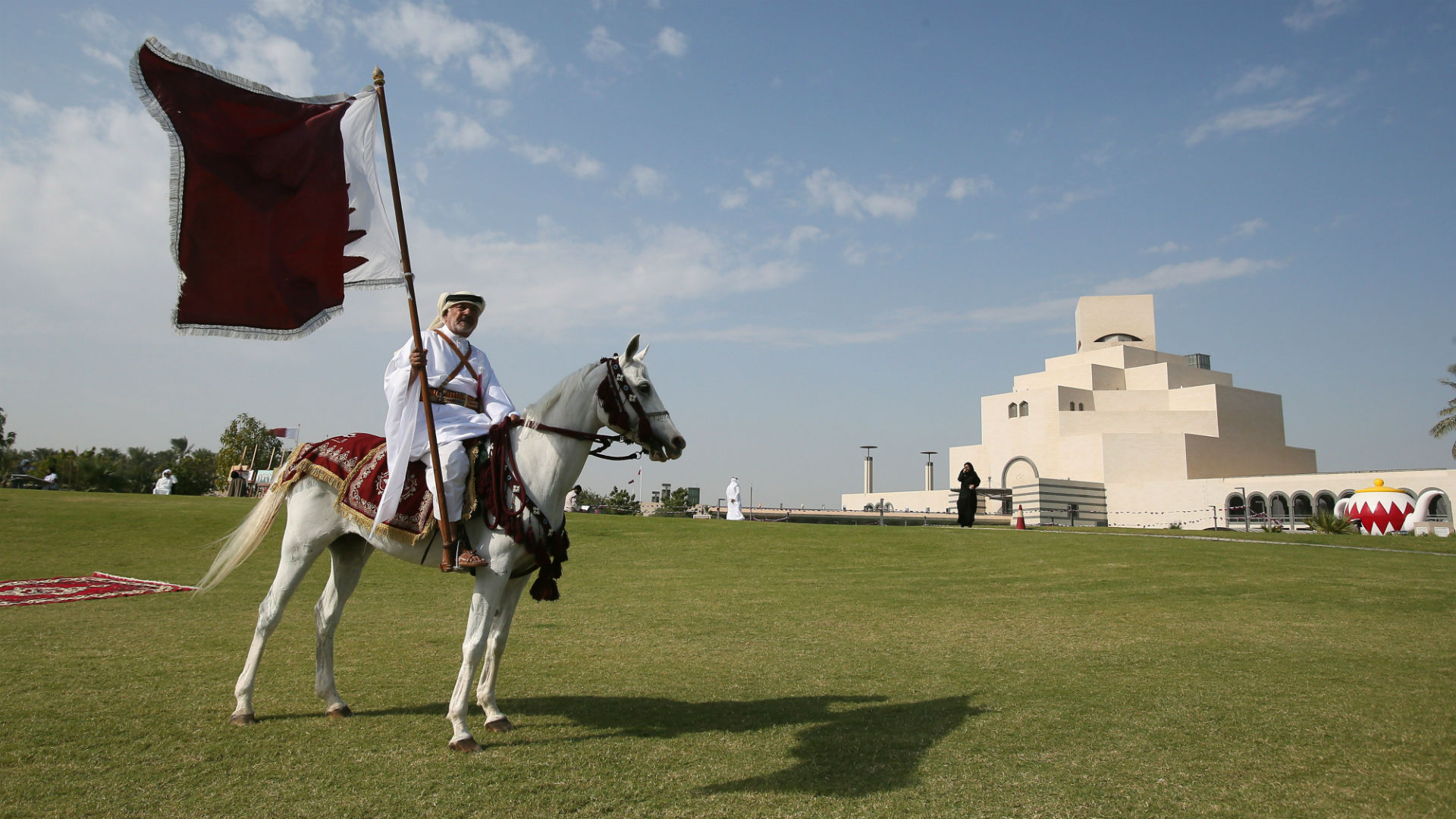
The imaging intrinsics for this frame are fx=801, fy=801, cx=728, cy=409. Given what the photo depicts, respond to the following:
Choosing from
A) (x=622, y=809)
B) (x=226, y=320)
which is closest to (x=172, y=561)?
(x=226, y=320)

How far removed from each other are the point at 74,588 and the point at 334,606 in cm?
878

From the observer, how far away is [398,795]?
153 inches

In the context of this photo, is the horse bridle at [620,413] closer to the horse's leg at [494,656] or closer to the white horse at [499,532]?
the white horse at [499,532]

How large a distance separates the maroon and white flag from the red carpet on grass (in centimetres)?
783

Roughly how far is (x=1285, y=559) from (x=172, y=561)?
70.0ft

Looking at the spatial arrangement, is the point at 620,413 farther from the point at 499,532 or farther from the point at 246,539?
the point at 246,539

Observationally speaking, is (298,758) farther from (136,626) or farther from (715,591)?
(715,591)

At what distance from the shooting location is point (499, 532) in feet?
16.3

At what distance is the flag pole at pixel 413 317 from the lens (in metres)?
4.91

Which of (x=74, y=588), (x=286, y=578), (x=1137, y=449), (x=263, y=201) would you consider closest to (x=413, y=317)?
(x=263, y=201)

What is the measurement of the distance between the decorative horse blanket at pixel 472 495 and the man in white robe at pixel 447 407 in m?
0.07

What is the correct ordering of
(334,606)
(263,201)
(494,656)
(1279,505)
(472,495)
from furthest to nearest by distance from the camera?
(1279,505) → (334,606) → (263,201) → (494,656) → (472,495)

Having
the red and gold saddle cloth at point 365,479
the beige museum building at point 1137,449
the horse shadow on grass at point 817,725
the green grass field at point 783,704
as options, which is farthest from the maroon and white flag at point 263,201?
the beige museum building at point 1137,449

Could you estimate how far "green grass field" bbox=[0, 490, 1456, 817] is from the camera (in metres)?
3.90
